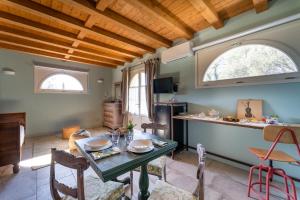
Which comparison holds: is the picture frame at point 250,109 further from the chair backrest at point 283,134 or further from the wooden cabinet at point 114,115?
the wooden cabinet at point 114,115

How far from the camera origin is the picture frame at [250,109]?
2240 mm

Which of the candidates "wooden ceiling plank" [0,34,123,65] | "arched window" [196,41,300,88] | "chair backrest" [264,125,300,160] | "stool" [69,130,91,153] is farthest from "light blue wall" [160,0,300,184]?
"wooden ceiling plank" [0,34,123,65]

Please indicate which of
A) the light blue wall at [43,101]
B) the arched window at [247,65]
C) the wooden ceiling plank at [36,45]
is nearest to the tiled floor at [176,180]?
the arched window at [247,65]

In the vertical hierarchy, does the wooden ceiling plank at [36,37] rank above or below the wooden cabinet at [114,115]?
above

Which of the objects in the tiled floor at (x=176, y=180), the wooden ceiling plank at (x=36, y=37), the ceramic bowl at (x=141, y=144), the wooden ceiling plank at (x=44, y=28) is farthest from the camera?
the wooden ceiling plank at (x=36, y=37)

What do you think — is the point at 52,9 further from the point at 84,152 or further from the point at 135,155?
the point at 135,155

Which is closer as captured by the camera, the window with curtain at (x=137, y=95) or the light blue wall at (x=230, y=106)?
the light blue wall at (x=230, y=106)

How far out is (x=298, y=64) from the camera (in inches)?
76.2

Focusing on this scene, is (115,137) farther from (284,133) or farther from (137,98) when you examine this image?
(137,98)

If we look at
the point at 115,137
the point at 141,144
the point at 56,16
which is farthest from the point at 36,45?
the point at 141,144

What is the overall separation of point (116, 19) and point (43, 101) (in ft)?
13.0

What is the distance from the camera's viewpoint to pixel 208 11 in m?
2.23

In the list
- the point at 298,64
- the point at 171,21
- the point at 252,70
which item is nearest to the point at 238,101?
the point at 252,70

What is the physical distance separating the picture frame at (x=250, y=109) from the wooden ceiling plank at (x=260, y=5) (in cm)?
148
